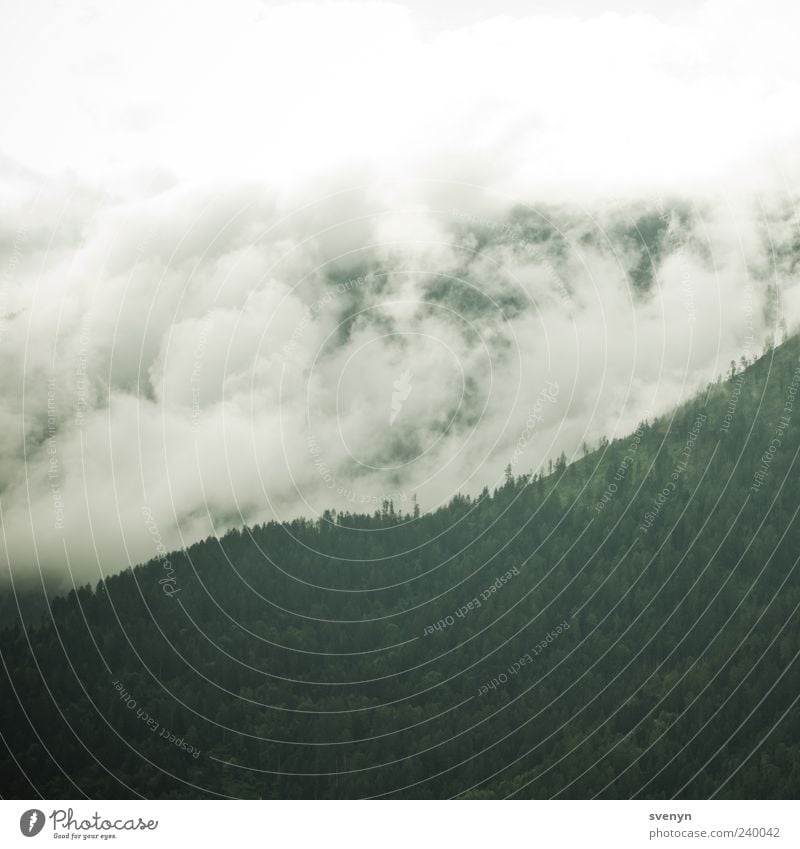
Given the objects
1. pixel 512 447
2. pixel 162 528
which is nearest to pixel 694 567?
pixel 512 447

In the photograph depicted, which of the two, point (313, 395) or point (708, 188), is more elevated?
point (708, 188)

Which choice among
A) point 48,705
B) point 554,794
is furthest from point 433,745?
point 48,705

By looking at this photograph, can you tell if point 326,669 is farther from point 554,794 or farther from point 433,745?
point 554,794

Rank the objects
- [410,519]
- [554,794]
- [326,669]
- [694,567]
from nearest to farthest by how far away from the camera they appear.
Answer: [554,794]
[326,669]
[410,519]
[694,567]

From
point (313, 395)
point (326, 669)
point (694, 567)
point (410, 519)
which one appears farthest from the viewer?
point (694, 567)
